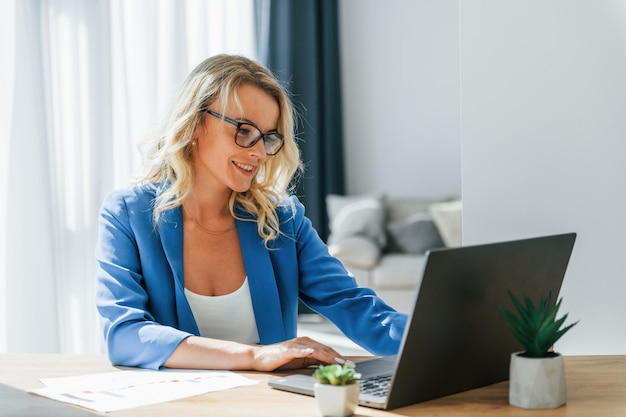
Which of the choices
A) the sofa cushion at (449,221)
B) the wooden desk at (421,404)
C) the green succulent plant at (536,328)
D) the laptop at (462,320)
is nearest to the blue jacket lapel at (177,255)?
the wooden desk at (421,404)

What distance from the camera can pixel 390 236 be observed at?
252 inches

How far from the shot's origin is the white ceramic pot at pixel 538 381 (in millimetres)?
1306

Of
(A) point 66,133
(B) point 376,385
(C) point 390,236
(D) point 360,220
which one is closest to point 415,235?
(C) point 390,236

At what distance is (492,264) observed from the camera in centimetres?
133

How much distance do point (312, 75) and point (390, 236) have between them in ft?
4.80

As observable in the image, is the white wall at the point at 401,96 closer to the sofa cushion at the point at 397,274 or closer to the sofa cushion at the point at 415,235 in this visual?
the sofa cushion at the point at 415,235

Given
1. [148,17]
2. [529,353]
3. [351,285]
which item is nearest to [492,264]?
[529,353]

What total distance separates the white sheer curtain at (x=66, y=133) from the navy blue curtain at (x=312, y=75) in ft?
7.37

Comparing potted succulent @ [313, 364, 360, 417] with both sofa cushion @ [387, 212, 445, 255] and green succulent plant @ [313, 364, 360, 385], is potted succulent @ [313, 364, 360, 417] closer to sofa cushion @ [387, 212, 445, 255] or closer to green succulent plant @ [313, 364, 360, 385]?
green succulent plant @ [313, 364, 360, 385]

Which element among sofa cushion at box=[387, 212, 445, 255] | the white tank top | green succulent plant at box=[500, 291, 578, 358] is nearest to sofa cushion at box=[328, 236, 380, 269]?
sofa cushion at box=[387, 212, 445, 255]

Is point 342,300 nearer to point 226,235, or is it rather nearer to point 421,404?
point 226,235

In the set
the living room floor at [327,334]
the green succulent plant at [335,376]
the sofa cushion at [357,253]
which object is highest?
the green succulent plant at [335,376]

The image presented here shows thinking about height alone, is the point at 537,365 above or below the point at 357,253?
above

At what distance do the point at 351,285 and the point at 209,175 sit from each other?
1.45 ft
